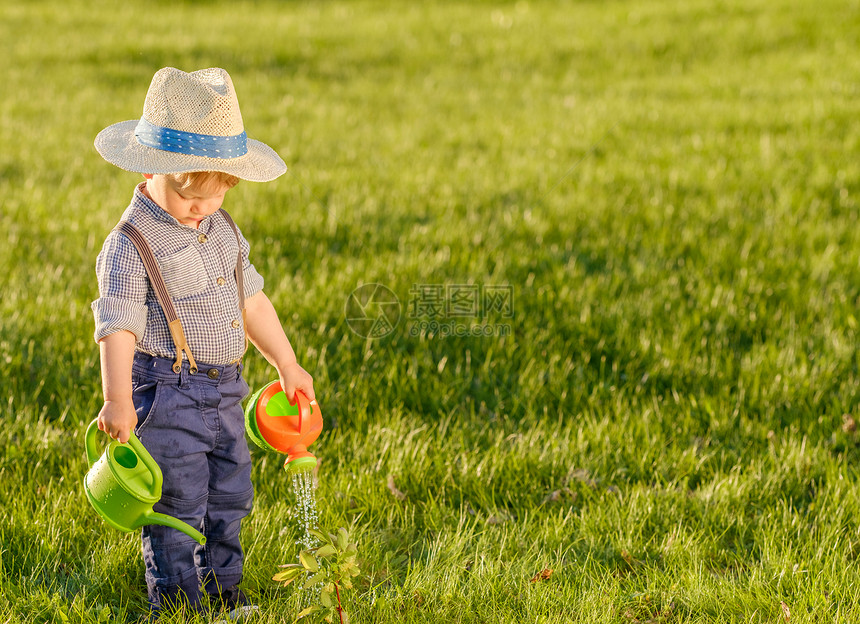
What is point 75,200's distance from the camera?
656 cm

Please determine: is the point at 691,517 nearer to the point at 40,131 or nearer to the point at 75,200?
the point at 75,200

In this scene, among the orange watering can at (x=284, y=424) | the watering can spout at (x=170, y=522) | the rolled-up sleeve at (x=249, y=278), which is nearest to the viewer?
the watering can spout at (x=170, y=522)

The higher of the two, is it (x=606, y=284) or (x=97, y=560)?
(x=606, y=284)

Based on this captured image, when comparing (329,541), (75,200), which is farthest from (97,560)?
(75,200)

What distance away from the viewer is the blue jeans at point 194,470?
8.64 feet

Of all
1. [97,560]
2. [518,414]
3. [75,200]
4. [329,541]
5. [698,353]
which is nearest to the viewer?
[329,541]

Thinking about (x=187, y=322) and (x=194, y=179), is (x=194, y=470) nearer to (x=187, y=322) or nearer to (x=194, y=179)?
(x=187, y=322)

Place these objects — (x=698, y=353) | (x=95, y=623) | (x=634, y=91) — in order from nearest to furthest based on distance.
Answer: (x=95, y=623)
(x=698, y=353)
(x=634, y=91)

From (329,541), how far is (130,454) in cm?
69

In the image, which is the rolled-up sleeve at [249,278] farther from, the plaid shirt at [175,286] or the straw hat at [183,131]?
the straw hat at [183,131]

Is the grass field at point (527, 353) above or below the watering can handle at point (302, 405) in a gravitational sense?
below

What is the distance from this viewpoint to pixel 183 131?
2.51 m

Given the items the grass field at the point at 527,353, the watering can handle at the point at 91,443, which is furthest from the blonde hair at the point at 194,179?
the grass field at the point at 527,353

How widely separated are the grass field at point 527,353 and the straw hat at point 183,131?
146cm
